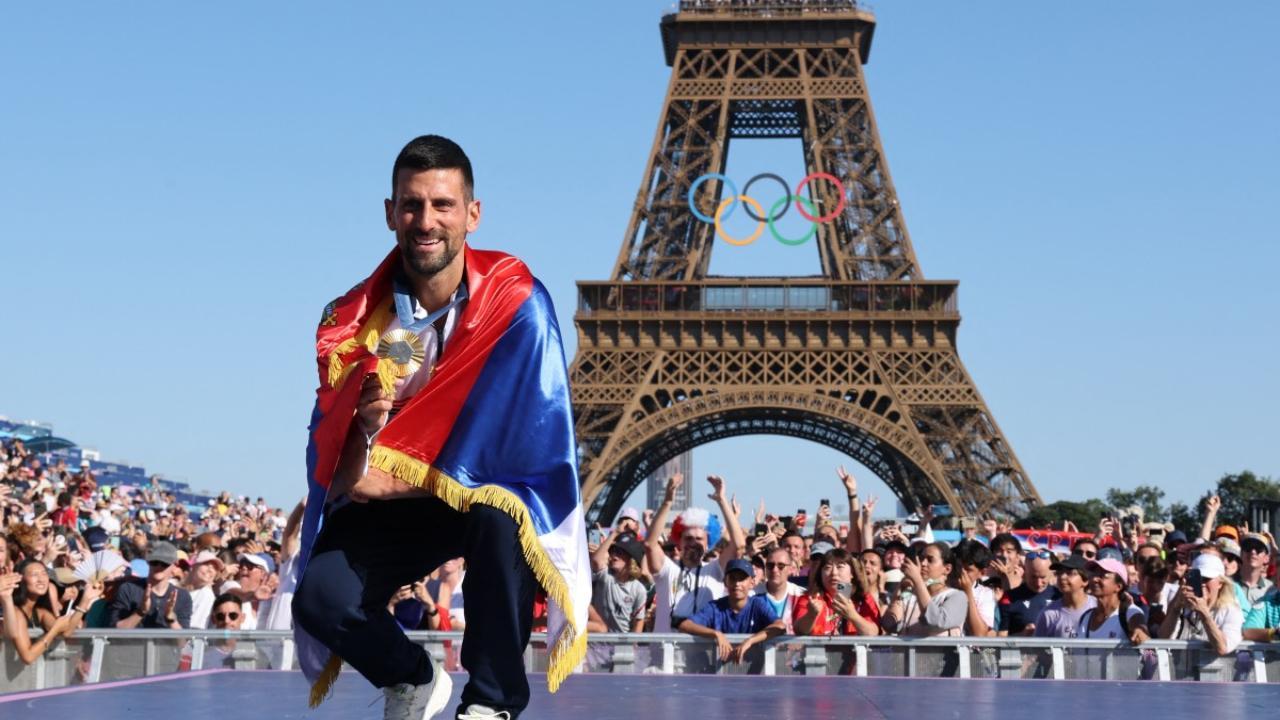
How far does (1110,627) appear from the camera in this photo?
9.33 metres

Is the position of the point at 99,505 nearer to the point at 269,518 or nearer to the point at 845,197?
the point at 269,518

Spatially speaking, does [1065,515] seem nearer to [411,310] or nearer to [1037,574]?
[1037,574]

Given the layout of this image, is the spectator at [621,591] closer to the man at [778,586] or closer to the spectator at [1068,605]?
the man at [778,586]

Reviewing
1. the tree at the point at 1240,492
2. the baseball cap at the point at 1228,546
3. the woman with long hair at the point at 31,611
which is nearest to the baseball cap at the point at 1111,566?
the baseball cap at the point at 1228,546

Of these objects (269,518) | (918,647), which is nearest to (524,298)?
(918,647)

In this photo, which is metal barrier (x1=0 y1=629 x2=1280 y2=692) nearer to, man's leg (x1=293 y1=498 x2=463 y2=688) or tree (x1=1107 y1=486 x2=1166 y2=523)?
man's leg (x1=293 y1=498 x2=463 y2=688)

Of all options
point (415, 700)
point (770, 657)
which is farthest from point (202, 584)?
point (415, 700)

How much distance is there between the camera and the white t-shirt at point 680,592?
10109 mm

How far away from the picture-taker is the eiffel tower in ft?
145

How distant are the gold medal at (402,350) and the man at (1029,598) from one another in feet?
20.1

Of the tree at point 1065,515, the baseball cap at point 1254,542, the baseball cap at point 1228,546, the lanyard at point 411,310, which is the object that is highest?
the tree at point 1065,515

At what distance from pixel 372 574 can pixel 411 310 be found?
0.70 m

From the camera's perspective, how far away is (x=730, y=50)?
1909 inches

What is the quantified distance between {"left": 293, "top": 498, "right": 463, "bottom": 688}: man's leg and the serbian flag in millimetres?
105
